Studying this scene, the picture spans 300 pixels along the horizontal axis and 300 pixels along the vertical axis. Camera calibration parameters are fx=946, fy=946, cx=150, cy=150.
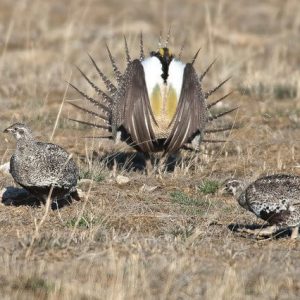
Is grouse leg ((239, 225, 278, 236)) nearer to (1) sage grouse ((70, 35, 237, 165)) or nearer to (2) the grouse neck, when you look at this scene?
(2) the grouse neck

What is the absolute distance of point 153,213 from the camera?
6.65 m

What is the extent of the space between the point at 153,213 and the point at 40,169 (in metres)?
0.86

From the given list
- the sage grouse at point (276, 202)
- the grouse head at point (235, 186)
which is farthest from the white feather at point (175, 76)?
the sage grouse at point (276, 202)

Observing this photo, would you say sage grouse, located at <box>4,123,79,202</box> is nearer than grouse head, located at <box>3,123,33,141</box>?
Yes

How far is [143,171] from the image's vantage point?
8.23 m

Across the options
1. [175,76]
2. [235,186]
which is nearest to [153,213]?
[235,186]

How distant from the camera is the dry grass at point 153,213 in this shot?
4.90 m

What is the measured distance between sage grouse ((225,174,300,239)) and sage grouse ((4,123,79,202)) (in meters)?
1.27

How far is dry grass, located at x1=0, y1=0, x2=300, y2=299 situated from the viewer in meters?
4.90

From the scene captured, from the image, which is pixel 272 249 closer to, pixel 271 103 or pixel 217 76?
pixel 271 103

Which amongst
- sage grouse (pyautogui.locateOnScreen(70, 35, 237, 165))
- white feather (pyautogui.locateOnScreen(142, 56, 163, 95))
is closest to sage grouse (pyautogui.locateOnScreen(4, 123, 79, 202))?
sage grouse (pyautogui.locateOnScreen(70, 35, 237, 165))

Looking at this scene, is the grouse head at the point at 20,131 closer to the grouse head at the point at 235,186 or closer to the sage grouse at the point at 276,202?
the grouse head at the point at 235,186

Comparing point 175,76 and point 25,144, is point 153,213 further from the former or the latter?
point 175,76

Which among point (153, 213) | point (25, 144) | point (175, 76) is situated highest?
point (175, 76)
